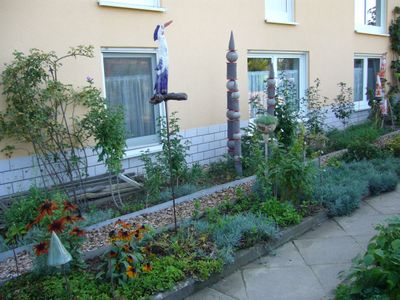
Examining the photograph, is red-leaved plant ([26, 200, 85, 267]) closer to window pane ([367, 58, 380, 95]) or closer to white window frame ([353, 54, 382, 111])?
white window frame ([353, 54, 382, 111])

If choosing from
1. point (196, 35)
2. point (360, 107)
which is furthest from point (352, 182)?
point (360, 107)

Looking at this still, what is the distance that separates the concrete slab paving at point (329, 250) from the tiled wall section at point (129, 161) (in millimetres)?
2793

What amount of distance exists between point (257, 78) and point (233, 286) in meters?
5.37

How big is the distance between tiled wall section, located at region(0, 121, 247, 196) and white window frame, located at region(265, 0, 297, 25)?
2.15m

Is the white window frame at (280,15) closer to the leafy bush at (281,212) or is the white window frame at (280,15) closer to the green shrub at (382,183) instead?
the green shrub at (382,183)

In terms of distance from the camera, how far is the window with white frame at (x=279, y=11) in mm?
8117

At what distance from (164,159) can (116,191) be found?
0.77 meters

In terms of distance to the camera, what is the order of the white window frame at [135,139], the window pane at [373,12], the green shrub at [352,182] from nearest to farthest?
the green shrub at [352,182] < the white window frame at [135,139] < the window pane at [373,12]

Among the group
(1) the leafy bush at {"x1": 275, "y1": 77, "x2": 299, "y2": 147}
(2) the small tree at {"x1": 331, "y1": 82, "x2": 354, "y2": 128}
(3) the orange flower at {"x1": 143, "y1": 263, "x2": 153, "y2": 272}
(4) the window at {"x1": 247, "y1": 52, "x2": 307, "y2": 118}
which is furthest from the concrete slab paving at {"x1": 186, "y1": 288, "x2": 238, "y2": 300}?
(2) the small tree at {"x1": 331, "y1": 82, "x2": 354, "y2": 128}

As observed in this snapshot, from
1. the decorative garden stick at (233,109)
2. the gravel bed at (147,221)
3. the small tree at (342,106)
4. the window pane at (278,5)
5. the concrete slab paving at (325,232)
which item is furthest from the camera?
the small tree at (342,106)

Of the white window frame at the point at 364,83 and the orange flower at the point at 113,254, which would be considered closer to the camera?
the orange flower at the point at 113,254

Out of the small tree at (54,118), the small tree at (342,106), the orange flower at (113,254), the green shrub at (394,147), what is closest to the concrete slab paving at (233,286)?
the orange flower at (113,254)

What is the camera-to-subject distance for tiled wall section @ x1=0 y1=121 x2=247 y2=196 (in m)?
4.78

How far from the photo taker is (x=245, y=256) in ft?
12.5
